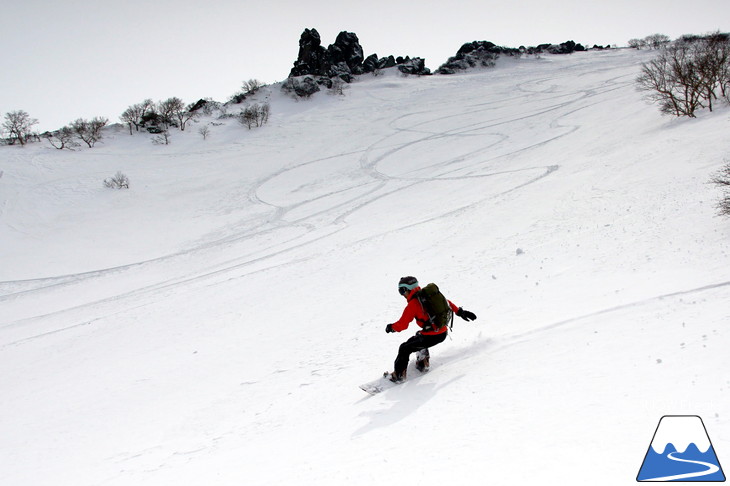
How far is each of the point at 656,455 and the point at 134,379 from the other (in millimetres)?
10487

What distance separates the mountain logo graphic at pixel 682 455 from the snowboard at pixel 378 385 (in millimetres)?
3787

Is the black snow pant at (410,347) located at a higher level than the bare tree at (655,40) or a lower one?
lower

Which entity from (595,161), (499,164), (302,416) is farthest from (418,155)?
(302,416)

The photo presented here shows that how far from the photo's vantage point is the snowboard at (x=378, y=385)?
711 centimetres

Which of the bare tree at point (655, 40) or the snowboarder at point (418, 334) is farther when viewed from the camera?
the bare tree at point (655, 40)

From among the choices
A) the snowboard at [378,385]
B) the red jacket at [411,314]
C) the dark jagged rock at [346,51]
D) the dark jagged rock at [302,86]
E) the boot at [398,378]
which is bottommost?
the snowboard at [378,385]

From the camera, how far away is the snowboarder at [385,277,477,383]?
7008 mm

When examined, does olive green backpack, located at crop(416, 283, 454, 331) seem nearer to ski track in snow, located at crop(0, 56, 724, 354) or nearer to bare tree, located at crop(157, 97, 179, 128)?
ski track in snow, located at crop(0, 56, 724, 354)

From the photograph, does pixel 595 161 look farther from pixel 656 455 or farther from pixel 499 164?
pixel 656 455

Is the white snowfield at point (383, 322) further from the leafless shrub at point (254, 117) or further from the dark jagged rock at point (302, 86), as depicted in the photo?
the dark jagged rock at point (302, 86)

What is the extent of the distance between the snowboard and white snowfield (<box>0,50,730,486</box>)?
165mm

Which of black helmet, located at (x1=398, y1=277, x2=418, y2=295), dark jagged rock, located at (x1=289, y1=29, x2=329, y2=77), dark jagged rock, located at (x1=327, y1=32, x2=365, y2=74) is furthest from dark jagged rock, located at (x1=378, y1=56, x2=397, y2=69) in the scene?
black helmet, located at (x1=398, y1=277, x2=418, y2=295)

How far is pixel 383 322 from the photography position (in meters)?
10.8

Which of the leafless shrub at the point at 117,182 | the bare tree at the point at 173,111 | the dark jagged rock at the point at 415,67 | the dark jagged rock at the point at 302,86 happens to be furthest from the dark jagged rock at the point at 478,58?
the leafless shrub at the point at 117,182
